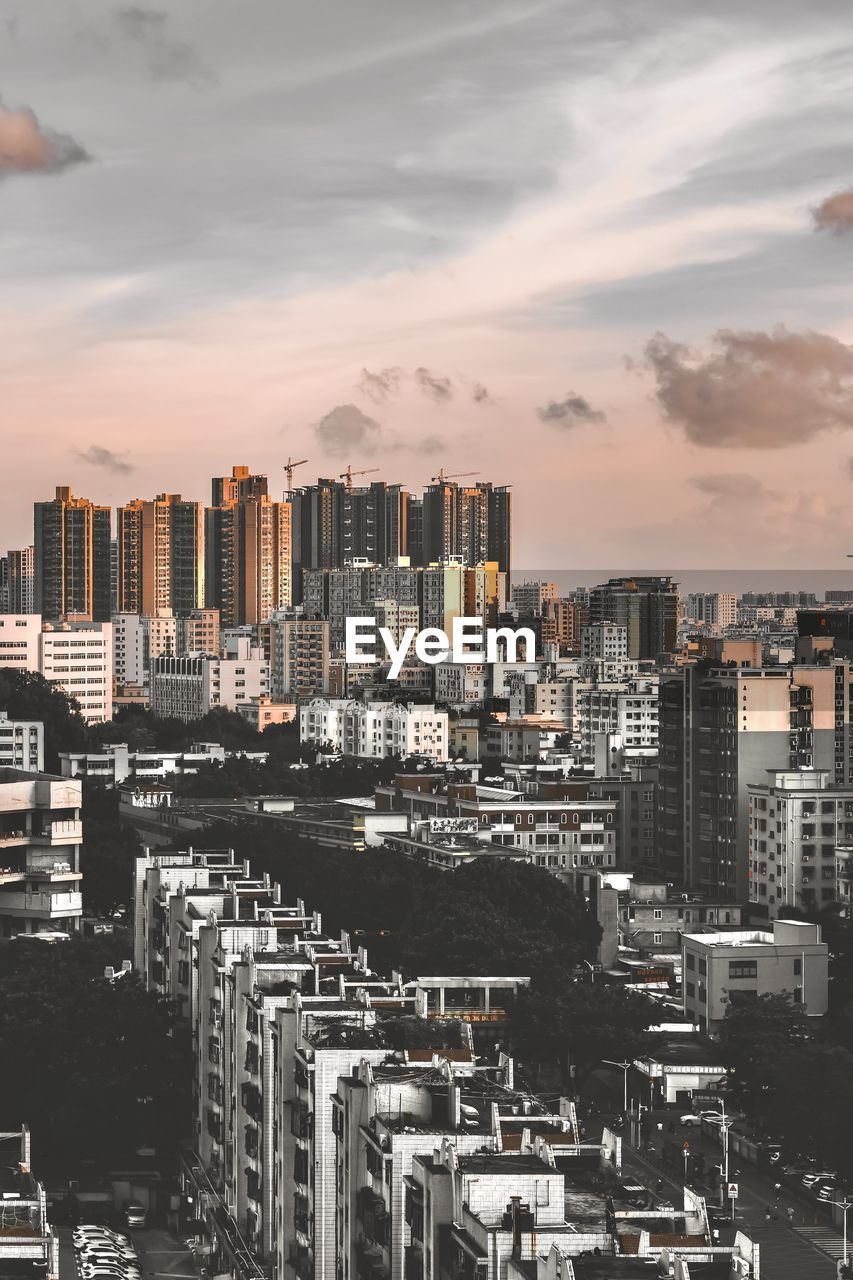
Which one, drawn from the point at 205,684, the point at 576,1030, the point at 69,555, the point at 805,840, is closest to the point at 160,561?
the point at 69,555

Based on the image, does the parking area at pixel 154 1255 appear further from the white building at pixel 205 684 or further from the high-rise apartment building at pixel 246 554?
the high-rise apartment building at pixel 246 554

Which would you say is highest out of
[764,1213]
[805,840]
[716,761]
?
[716,761]

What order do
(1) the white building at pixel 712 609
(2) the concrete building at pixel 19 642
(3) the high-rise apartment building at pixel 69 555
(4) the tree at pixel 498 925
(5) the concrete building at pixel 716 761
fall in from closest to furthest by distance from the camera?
(4) the tree at pixel 498 925 → (5) the concrete building at pixel 716 761 → (2) the concrete building at pixel 19 642 → (3) the high-rise apartment building at pixel 69 555 → (1) the white building at pixel 712 609

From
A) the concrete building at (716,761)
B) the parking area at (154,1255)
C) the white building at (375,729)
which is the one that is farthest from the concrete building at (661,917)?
the white building at (375,729)

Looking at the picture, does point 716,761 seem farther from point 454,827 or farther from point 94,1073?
point 94,1073

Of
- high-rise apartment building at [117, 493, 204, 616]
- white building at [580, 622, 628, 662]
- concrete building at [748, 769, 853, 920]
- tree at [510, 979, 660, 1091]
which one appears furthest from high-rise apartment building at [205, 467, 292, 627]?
tree at [510, 979, 660, 1091]
